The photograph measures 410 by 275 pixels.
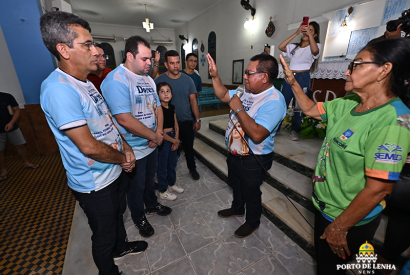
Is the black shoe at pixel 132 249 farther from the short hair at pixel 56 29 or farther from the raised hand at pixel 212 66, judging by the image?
the raised hand at pixel 212 66

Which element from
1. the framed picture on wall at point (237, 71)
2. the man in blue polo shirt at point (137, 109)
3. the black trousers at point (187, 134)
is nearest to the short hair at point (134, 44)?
the man in blue polo shirt at point (137, 109)

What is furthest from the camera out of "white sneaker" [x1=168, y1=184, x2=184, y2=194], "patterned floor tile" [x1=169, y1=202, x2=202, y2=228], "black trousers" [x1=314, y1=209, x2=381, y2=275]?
Result: "white sneaker" [x1=168, y1=184, x2=184, y2=194]

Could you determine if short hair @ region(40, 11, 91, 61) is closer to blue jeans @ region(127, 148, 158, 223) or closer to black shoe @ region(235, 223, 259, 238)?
blue jeans @ region(127, 148, 158, 223)

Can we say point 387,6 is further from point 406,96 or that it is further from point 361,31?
point 406,96

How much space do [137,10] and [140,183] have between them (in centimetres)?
1065

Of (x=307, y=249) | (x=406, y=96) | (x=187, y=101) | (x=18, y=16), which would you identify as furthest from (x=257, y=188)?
(x=18, y=16)

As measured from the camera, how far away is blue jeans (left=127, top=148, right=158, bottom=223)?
1758 millimetres

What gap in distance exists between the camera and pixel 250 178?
67.2 inches

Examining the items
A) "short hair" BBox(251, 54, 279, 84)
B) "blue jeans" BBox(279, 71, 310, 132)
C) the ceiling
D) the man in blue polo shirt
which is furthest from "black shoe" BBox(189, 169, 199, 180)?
the ceiling

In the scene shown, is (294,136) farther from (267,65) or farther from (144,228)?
(144,228)

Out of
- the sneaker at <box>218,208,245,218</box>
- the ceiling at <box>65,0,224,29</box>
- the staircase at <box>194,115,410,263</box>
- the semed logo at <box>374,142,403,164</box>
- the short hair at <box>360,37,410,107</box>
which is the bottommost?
the sneaker at <box>218,208,245,218</box>

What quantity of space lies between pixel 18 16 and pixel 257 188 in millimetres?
5554

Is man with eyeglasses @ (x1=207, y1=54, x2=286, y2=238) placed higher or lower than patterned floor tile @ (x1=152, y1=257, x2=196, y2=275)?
higher

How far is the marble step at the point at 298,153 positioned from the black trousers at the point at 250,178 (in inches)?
37.3
